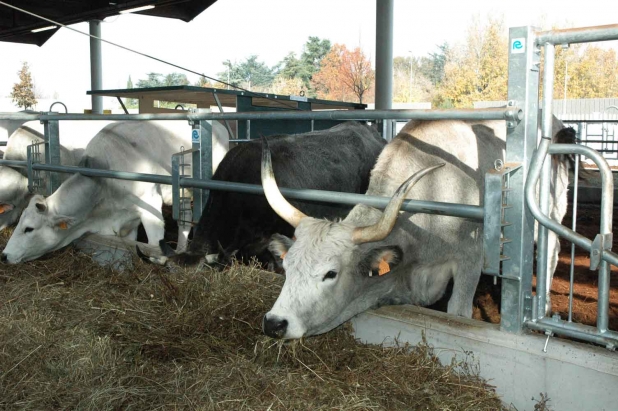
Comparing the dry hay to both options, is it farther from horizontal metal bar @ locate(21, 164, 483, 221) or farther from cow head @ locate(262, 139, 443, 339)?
horizontal metal bar @ locate(21, 164, 483, 221)

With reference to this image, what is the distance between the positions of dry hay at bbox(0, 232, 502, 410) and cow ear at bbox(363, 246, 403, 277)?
41 centimetres

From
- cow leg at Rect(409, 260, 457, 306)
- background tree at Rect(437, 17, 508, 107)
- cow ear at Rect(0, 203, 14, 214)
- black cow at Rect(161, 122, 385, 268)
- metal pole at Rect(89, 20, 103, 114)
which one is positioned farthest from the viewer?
background tree at Rect(437, 17, 508, 107)

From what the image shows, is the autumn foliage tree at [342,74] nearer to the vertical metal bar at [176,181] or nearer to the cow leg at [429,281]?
the vertical metal bar at [176,181]

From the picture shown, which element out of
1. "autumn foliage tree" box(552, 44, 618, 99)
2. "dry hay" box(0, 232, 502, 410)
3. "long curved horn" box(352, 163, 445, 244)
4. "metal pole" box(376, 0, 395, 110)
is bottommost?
"dry hay" box(0, 232, 502, 410)

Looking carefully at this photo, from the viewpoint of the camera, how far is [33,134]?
8.55 m

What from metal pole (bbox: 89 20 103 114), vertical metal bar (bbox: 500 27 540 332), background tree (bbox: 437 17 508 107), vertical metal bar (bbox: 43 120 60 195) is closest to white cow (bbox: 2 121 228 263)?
vertical metal bar (bbox: 43 120 60 195)

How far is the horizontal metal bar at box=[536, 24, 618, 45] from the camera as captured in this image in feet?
8.69

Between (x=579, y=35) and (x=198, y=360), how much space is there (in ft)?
7.78

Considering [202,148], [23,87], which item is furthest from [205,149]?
[23,87]

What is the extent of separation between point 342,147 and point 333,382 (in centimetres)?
386

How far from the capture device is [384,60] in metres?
13.7

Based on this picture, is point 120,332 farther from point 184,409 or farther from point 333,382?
point 333,382

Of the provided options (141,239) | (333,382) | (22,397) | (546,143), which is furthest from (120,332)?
(141,239)

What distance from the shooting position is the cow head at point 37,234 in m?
5.86
